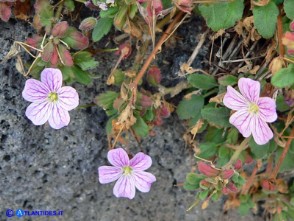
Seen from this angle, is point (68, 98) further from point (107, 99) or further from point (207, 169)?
point (207, 169)

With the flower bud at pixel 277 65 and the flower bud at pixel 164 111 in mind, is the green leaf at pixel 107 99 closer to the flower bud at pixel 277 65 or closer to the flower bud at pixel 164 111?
the flower bud at pixel 164 111

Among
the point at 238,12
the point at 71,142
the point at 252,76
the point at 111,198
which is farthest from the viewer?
the point at 111,198

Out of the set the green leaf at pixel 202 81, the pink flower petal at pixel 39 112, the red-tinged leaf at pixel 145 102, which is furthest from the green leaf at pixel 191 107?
the pink flower petal at pixel 39 112

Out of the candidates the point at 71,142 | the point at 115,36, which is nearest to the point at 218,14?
the point at 115,36

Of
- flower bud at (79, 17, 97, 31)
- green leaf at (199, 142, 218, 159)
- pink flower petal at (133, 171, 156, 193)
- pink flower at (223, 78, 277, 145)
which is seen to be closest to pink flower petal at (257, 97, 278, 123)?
pink flower at (223, 78, 277, 145)

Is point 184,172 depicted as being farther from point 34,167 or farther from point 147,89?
point 34,167

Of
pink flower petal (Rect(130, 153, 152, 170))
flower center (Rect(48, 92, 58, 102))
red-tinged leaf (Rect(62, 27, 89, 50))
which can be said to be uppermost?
red-tinged leaf (Rect(62, 27, 89, 50))

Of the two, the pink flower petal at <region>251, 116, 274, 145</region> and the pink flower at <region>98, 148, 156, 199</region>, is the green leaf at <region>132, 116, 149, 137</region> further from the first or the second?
the pink flower petal at <region>251, 116, 274, 145</region>
